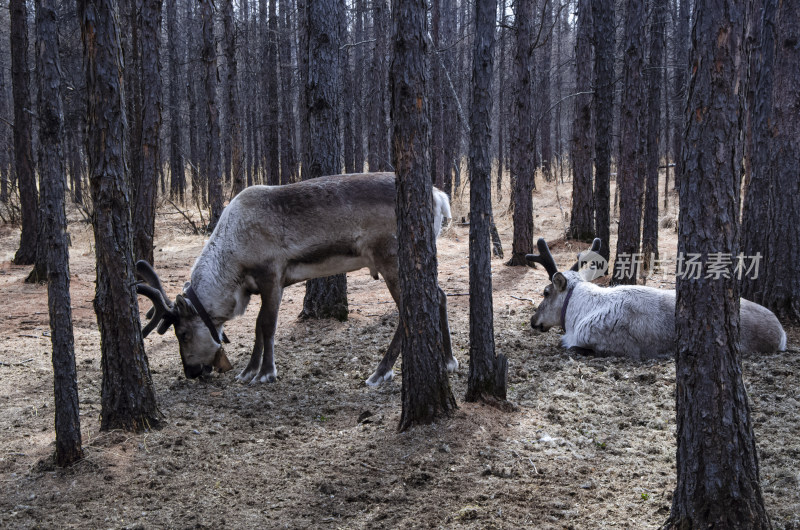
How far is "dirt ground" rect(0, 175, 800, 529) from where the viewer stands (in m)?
4.09

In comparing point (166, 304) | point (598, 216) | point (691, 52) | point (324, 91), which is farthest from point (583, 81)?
point (691, 52)

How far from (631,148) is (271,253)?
6.15 metres

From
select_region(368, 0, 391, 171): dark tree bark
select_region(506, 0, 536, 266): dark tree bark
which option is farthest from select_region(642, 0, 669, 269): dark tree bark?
select_region(368, 0, 391, 171): dark tree bark

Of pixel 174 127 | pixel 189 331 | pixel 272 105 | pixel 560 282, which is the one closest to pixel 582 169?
pixel 560 282

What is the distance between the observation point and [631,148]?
1037 cm

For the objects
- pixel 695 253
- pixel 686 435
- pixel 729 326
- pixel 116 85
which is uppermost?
pixel 116 85

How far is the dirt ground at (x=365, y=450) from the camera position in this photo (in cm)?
409

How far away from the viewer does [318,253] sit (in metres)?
7.31

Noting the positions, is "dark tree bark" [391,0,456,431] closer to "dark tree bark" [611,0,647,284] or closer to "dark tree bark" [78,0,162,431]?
"dark tree bark" [78,0,162,431]

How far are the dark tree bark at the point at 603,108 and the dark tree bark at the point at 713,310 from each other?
8.89 metres

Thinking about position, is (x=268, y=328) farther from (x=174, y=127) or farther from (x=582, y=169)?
(x=174, y=127)

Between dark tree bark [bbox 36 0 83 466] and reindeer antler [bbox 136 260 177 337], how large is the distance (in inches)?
89.8

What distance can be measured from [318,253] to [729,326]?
191 inches

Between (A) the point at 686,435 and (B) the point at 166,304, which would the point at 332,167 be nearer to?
(B) the point at 166,304
